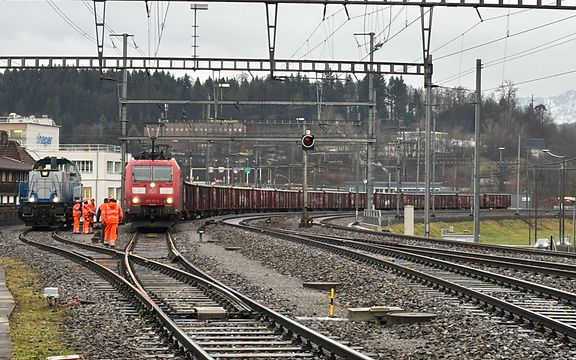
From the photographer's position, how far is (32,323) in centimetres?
1385

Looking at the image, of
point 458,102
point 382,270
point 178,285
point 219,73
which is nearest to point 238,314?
point 178,285

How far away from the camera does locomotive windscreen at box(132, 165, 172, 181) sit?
40375 millimetres

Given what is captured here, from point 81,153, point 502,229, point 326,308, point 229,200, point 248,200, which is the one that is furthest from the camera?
point 81,153

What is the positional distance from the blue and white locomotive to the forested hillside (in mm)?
57599

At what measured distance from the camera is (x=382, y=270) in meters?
22.7

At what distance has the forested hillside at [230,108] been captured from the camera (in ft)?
372

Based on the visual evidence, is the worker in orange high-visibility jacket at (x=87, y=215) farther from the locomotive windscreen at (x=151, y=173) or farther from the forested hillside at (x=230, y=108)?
the forested hillside at (x=230, y=108)

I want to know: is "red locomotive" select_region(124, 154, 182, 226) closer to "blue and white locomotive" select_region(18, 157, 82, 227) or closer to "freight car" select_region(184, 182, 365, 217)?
"freight car" select_region(184, 182, 365, 217)

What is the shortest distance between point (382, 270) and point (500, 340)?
10666 mm

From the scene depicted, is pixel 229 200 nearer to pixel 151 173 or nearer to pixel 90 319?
pixel 151 173

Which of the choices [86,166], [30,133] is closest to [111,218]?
[86,166]

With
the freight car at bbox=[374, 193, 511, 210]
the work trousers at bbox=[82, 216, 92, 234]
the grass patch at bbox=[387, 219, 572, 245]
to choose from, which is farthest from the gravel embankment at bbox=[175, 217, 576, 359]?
the freight car at bbox=[374, 193, 511, 210]

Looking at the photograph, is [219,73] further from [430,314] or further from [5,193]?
[5,193]

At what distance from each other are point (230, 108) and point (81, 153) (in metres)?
20.2
